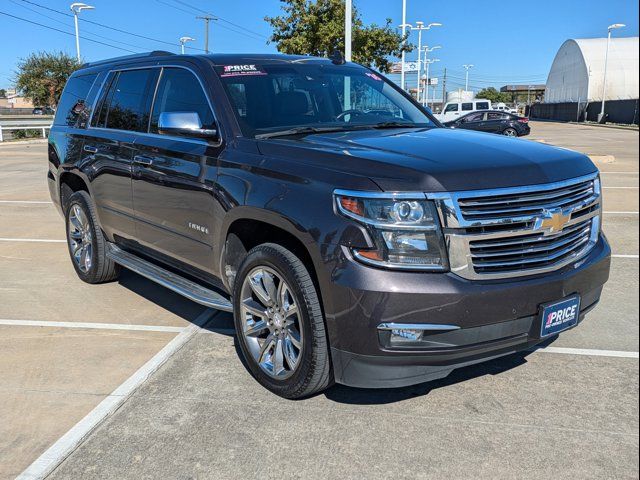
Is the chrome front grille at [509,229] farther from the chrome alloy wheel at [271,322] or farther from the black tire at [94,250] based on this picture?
the black tire at [94,250]

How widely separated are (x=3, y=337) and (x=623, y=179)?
13260mm

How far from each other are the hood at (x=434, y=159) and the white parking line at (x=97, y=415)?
1.68 metres

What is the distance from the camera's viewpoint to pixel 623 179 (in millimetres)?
14055

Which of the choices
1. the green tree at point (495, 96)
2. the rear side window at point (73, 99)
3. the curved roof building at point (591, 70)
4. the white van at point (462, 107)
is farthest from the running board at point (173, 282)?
the green tree at point (495, 96)

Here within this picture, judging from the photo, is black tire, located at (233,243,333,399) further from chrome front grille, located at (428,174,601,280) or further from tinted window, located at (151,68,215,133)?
tinted window, located at (151,68,215,133)

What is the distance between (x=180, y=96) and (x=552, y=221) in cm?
280

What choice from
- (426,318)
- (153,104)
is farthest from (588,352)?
(153,104)

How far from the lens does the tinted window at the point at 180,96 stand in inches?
170

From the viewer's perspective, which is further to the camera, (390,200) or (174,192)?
(174,192)

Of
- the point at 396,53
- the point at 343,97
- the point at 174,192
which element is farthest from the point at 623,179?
the point at 396,53

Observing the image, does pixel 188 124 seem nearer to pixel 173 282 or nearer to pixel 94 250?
pixel 173 282

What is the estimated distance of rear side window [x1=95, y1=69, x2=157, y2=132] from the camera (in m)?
5.00

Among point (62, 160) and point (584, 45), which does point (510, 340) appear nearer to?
point (62, 160)

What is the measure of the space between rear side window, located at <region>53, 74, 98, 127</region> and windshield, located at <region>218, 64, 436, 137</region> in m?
2.34
